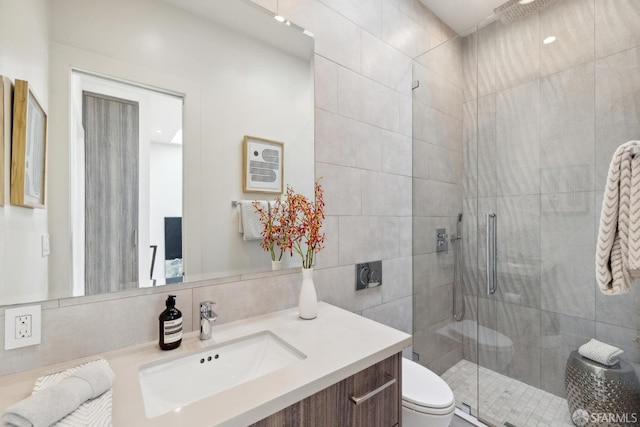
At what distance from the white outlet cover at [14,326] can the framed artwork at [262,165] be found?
2.29 feet

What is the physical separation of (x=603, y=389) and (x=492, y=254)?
0.84 m

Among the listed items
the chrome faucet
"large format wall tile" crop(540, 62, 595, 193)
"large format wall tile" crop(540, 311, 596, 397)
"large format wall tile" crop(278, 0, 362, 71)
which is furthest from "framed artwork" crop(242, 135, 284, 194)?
"large format wall tile" crop(540, 311, 596, 397)

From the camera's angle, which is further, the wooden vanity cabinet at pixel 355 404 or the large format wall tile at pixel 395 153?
the large format wall tile at pixel 395 153

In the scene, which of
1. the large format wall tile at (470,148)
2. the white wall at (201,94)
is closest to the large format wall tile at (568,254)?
the large format wall tile at (470,148)

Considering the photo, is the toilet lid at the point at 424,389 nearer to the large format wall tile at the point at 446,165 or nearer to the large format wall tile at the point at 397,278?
the large format wall tile at the point at 397,278

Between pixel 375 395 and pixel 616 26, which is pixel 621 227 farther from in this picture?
pixel 616 26

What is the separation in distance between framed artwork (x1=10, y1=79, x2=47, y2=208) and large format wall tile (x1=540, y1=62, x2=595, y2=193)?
236 cm

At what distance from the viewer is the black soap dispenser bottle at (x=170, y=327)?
854 mm

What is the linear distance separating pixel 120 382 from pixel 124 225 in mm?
437

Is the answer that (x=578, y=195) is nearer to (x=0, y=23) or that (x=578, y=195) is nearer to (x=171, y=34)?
(x=171, y=34)

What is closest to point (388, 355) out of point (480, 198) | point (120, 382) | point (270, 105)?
point (120, 382)

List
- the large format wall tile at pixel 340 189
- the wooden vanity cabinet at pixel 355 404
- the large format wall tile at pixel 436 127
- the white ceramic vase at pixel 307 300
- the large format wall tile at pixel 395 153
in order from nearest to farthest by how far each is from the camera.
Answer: the wooden vanity cabinet at pixel 355 404, the white ceramic vase at pixel 307 300, the large format wall tile at pixel 340 189, the large format wall tile at pixel 395 153, the large format wall tile at pixel 436 127

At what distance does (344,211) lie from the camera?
1479mm

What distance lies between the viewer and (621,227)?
42.2 inches
